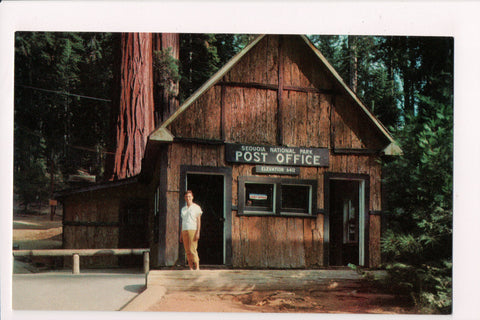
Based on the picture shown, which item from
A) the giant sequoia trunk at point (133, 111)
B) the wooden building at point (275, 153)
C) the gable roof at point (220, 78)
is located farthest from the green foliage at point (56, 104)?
the gable roof at point (220, 78)

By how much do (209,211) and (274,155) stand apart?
403 cm

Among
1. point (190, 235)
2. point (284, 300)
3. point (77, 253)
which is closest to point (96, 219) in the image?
point (77, 253)

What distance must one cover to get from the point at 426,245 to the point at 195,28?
4.66m

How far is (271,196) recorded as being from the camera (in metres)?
10.5

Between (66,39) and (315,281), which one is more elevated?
(66,39)

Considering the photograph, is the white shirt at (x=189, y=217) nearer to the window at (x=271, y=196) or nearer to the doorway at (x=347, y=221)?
the window at (x=271, y=196)

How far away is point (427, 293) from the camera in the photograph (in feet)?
30.3

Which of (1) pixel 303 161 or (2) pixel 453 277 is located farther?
(1) pixel 303 161

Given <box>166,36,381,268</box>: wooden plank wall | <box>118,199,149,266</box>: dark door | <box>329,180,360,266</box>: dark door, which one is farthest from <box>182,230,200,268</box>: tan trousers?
<box>329,180,360,266</box>: dark door

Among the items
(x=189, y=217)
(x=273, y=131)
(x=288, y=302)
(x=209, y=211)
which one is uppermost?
(x=273, y=131)

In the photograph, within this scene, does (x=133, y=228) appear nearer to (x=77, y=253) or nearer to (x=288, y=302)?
(x=77, y=253)

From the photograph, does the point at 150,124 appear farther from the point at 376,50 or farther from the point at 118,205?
the point at 376,50

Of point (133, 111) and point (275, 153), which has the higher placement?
point (133, 111)

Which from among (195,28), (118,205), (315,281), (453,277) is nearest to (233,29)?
(195,28)
